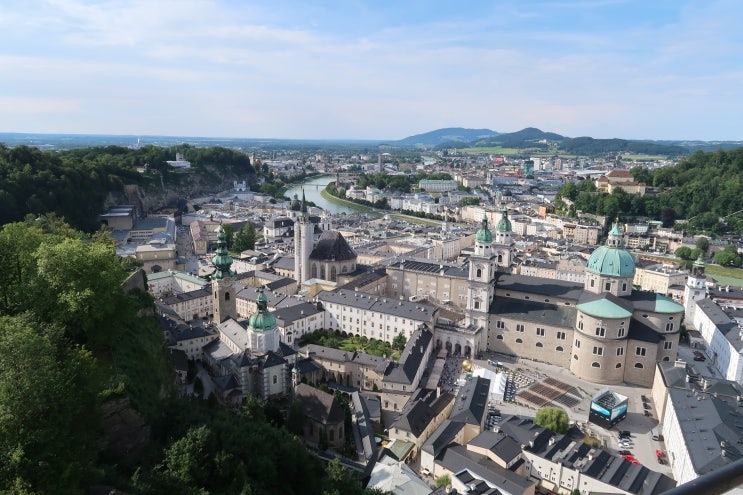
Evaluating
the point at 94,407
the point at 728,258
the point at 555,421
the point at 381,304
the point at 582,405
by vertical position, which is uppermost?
the point at 94,407

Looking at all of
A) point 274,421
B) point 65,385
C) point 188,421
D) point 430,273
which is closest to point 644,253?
point 430,273

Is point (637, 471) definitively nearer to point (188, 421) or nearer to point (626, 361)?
point (626, 361)

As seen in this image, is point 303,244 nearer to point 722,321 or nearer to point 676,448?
point 676,448

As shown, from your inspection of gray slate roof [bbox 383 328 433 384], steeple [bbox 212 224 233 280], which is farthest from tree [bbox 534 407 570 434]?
steeple [bbox 212 224 233 280]

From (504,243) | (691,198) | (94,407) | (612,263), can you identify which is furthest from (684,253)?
(94,407)

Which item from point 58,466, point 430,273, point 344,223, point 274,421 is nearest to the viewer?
point 58,466
